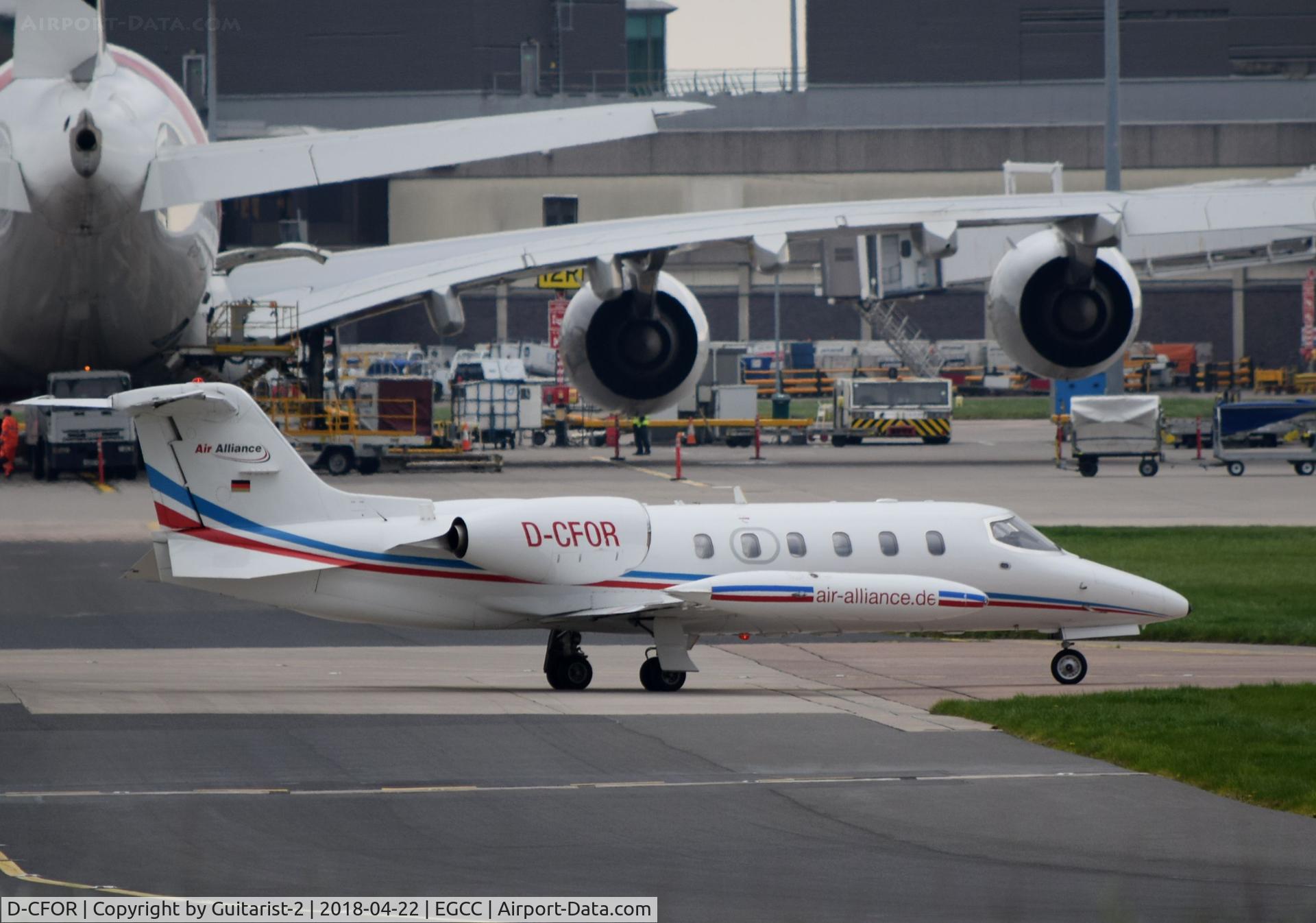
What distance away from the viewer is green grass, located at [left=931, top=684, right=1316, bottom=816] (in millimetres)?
15273

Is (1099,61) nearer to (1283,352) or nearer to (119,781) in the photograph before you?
(1283,352)

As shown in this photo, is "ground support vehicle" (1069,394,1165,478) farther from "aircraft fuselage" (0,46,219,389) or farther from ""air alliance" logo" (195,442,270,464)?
""air alliance" logo" (195,442,270,464)

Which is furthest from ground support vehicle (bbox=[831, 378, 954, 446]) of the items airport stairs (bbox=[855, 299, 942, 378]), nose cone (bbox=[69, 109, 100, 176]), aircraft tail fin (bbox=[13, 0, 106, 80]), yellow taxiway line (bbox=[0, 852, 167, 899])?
yellow taxiway line (bbox=[0, 852, 167, 899])

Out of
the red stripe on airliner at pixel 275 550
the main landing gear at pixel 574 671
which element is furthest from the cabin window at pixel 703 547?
the red stripe on airliner at pixel 275 550

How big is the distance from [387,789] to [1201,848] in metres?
5.79

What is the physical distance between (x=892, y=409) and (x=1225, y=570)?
28556 mm

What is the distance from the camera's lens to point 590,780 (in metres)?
15.3

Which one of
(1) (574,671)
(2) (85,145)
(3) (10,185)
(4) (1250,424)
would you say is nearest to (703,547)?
(1) (574,671)

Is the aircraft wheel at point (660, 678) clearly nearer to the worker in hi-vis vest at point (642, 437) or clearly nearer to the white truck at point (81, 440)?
the white truck at point (81, 440)

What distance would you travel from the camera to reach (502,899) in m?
11.0

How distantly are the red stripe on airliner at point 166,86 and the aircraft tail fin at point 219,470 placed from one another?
1885 cm

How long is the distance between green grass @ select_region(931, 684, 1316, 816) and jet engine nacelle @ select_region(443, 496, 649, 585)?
355cm

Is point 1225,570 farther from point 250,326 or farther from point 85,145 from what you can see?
point 250,326

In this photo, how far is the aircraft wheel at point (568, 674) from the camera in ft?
67.9
